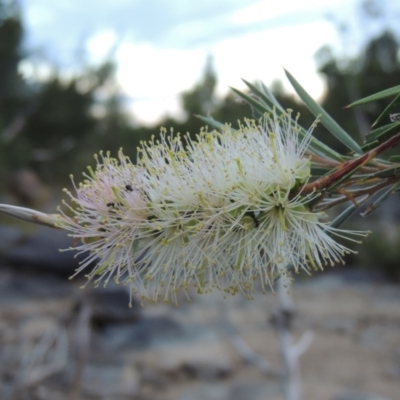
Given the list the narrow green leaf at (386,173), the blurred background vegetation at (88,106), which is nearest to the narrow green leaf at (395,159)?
the narrow green leaf at (386,173)

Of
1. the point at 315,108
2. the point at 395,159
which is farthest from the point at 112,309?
the point at 395,159

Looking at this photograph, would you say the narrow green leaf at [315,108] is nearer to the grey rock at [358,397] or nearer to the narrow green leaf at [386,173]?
the narrow green leaf at [386,173]

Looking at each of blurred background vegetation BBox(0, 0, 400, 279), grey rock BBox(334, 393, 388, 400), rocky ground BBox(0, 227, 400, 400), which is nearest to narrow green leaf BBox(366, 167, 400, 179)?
rocky ground BBox(0, 227, 400, 400)

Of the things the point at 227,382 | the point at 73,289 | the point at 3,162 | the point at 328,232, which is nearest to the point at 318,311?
the point at 227,382

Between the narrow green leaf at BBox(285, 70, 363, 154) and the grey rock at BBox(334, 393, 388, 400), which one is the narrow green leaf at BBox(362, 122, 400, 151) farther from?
the grey rock at BBox(334, 393, 388, 400)

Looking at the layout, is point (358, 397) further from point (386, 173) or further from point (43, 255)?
point (43, 255)

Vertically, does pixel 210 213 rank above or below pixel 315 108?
below
